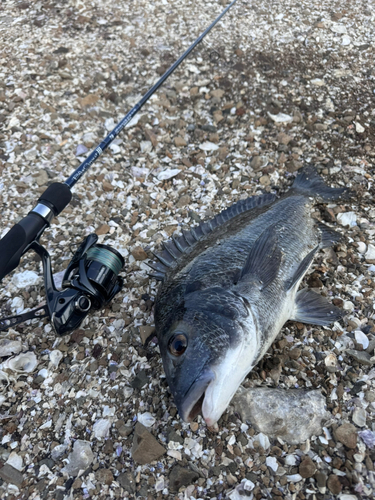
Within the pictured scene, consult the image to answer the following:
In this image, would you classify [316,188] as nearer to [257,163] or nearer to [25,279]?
[257,163]

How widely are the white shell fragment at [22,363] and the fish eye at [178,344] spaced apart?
126 centimetres

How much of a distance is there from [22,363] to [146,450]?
1.18 metres

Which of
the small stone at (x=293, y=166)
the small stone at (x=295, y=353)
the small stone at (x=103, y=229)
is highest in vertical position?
the small stone at (x=293, y=166)

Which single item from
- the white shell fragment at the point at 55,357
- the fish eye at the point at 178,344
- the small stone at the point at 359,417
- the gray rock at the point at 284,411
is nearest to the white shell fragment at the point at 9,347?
the white shell fragment at the point at 55,357

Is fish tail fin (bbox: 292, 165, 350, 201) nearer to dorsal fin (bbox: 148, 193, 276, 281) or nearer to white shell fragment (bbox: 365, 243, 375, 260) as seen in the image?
dorsal fin (bbox: 148, 193, 276, 281)

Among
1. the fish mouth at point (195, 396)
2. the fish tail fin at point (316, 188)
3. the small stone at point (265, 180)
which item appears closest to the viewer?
the fish mouth at point (195, 396)

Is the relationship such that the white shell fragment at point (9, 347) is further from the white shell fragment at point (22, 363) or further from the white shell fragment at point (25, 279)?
the white shell fragment at point (25, 279)

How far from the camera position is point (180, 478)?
2.25 meters

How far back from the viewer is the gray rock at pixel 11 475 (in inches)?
92.0

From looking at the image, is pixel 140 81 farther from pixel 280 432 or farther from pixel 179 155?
pixel 280 432

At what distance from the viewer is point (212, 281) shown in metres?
2.46

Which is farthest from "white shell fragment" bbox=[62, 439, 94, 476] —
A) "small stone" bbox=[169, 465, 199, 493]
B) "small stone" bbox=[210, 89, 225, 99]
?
"small stone" bbox=[210, 89, 225, 99]

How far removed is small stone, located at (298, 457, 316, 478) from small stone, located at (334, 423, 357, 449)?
9.5 inches

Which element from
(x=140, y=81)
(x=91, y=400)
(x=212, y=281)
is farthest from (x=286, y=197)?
(x=140, y=81)
